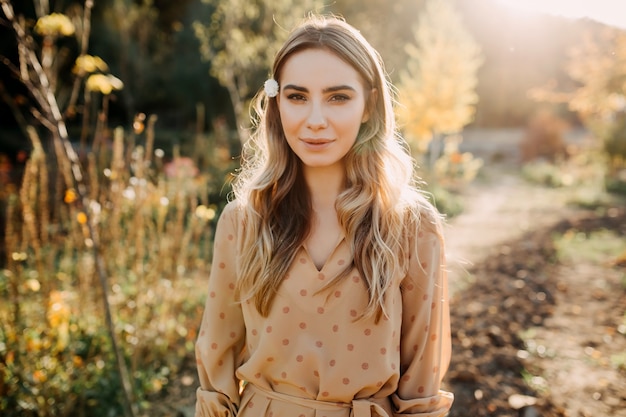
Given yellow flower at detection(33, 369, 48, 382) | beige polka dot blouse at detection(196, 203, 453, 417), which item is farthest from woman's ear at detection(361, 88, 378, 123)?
yellow flower at detection(33, 369, 48, 382)

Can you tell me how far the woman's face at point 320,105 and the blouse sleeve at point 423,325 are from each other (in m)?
0.40

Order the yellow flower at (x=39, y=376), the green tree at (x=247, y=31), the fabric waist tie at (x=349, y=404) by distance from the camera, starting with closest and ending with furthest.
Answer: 1. the fabric waist tie at (x=349, y=404)
2. the yellow flower at (x=39, y=376)
3. the green tree at (x=247, y=31)

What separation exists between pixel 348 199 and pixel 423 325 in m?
0.48

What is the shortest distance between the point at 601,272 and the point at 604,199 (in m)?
5.41

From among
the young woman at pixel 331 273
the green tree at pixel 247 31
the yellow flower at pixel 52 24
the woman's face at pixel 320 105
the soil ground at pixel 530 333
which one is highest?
the green tree at pixel 247 31

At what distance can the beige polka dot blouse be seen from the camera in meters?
1.58

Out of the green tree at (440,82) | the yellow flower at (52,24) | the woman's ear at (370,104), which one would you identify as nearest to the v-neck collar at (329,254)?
the woman's ear at (370,104)

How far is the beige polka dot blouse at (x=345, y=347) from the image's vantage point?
158 centimetres

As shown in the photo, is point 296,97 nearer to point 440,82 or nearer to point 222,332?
point 222,332

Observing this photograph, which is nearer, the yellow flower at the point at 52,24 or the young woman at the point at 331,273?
the young woman at the point at 331,273

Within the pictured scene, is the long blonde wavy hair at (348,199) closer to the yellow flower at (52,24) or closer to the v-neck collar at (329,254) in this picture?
the v-neck collar at (329,254)

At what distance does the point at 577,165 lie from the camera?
1399cm

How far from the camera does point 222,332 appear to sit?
176 centimetres

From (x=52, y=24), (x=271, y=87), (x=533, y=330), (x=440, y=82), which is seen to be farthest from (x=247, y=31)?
(x=271, y=87)
